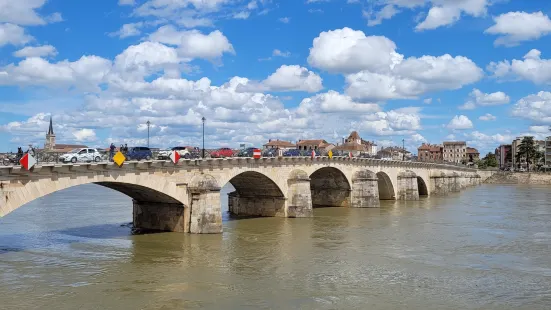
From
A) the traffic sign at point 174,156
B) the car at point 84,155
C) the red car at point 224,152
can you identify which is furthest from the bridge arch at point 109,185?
the red car at point 224,152

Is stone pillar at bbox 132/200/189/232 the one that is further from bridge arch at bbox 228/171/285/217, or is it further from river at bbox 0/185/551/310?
bridge arch at bbox 228/171/285/217

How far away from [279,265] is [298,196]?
19.5m

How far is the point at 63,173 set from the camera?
86.7ft

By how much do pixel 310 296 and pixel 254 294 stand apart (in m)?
2.17

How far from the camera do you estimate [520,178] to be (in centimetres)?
11519

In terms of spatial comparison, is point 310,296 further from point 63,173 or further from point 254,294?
point 63,173

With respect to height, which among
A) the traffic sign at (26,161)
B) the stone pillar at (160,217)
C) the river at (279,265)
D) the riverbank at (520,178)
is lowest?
the river at (279,265)

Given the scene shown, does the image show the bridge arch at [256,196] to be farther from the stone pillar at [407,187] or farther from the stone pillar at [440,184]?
the stone pillar at [440,184]

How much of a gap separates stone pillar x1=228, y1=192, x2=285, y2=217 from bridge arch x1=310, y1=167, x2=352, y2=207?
1180 cm

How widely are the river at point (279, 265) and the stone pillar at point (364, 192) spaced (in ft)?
44.4

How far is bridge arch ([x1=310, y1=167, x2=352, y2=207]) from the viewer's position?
186 ft

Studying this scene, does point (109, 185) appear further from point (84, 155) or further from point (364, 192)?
point (364, 192)


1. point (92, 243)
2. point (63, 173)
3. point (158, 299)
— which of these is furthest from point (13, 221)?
point (158, 299)

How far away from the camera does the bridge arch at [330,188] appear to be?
5656 centimetres
